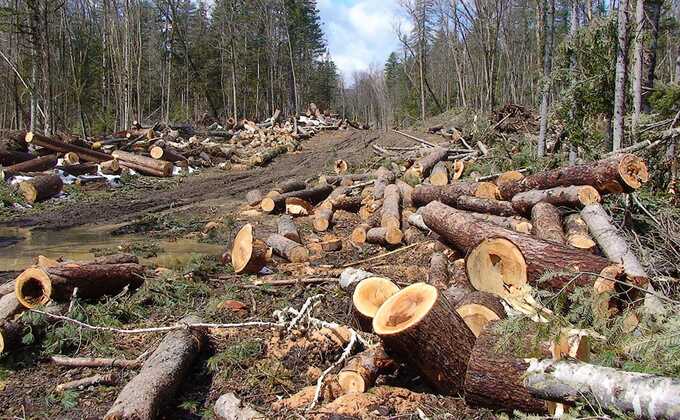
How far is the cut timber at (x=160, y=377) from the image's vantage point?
12.7ft

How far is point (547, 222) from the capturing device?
6.93 meters

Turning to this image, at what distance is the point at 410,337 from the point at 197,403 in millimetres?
1939

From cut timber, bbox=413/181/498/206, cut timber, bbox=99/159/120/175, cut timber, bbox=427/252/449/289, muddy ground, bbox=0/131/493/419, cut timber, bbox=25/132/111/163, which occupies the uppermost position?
cut timber, bbox=25/132/111/163

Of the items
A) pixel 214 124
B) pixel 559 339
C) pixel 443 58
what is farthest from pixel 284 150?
pixel 443 58

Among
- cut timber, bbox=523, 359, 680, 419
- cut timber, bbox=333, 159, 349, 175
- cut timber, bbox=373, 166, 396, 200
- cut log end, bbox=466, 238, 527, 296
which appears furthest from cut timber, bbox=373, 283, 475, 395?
cut timber, bbox=333, 159, 349, 175

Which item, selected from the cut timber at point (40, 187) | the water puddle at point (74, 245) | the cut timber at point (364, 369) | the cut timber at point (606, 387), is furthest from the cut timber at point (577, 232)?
the cut timber at point (40, 187)

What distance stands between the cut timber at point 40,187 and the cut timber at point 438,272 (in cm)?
1102

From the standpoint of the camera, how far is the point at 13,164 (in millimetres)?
15859

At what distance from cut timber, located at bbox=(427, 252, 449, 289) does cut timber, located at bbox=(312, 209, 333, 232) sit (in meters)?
3.61

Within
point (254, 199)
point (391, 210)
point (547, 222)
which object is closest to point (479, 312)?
point (547, 222)

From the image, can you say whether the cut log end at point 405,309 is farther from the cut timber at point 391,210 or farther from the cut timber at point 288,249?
the cut timber at point 391,210

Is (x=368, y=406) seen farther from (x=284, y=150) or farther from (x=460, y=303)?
(x=284, y=150)

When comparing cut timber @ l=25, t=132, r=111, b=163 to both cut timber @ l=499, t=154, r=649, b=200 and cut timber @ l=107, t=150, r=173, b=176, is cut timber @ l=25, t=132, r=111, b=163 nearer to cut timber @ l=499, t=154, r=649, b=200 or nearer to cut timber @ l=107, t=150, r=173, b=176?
cut timber @ l=107, t=150, r=173, b=176

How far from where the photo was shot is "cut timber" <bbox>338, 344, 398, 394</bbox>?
4.19m
